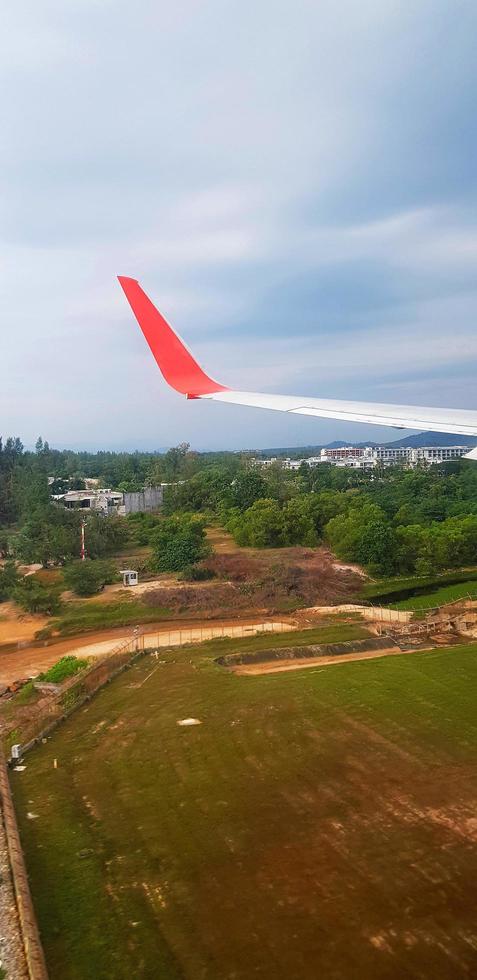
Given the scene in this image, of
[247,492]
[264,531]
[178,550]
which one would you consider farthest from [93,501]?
[178,550]

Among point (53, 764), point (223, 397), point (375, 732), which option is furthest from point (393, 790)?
point (223, 397)

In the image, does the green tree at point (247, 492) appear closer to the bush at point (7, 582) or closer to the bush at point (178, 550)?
the bush at point (178, 550)

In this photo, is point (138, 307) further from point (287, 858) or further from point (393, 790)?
point (393, 790)

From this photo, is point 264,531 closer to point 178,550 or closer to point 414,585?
point 178,550

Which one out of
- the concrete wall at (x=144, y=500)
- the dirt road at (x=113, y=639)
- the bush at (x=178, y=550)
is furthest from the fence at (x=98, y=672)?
the concrete wall at (x=144, y=500)

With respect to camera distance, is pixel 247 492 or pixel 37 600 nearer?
pixel 37 600

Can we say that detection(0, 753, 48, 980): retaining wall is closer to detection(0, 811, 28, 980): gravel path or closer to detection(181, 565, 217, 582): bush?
detection(0, 811, 28, 980): gravel path

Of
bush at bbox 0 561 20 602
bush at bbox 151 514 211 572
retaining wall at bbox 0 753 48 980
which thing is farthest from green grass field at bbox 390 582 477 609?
retaining wall at bbox 0 753 48 980
